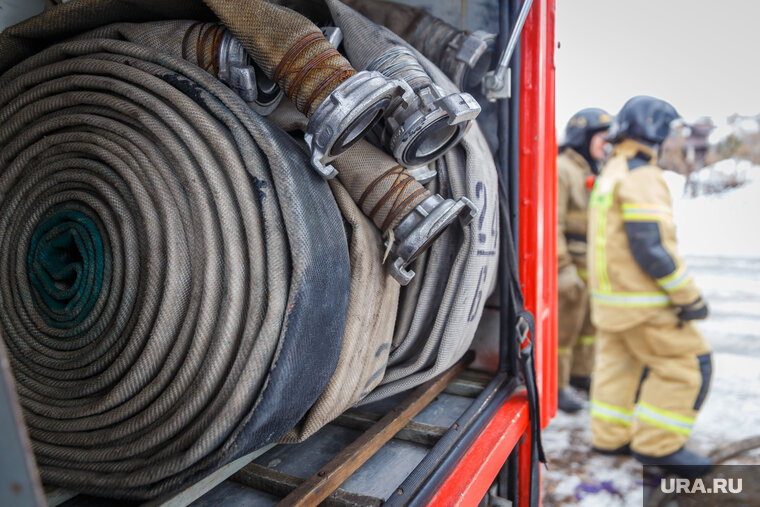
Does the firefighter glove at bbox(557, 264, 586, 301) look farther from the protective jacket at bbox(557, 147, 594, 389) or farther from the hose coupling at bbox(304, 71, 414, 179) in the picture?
the hose coupling at bbox(304, 71, 414, 179)

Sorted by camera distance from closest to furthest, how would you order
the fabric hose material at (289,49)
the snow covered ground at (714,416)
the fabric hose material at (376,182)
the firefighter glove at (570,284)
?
1. the fabric hose material at (289,49)
2. the fabric hose material at (376,182)
3. the snow covered ground at (714,416)
4. the firefighter glove at (570,284)

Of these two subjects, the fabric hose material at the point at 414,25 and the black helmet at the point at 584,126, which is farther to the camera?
the black helmet at the point at 584,126

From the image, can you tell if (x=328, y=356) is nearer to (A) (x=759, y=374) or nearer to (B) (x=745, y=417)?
(B) (x=745, y=417)

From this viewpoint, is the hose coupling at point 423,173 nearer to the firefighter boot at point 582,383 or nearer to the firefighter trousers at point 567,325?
the firefighter trousers at point 567,325

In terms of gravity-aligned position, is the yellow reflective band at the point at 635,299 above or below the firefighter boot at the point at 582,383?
above

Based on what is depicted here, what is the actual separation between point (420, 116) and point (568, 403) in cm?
329

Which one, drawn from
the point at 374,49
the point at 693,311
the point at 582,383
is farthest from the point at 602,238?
the point at 374,49

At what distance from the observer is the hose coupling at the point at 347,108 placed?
836 millimetres

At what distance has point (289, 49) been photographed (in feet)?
3.14

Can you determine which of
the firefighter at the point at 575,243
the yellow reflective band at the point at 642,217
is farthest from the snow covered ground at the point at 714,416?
the yellow reflective band at the point at 642,217

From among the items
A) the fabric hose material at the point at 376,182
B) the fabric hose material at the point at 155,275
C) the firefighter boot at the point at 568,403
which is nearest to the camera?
the fabric hose material at the point at 155,275

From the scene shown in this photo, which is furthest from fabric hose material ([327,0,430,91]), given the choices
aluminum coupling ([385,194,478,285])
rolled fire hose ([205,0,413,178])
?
aluminum coupling ([385,194,478,285])

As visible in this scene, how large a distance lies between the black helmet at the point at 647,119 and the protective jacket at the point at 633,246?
2.3 inches

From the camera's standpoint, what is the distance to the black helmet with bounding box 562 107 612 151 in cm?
418
